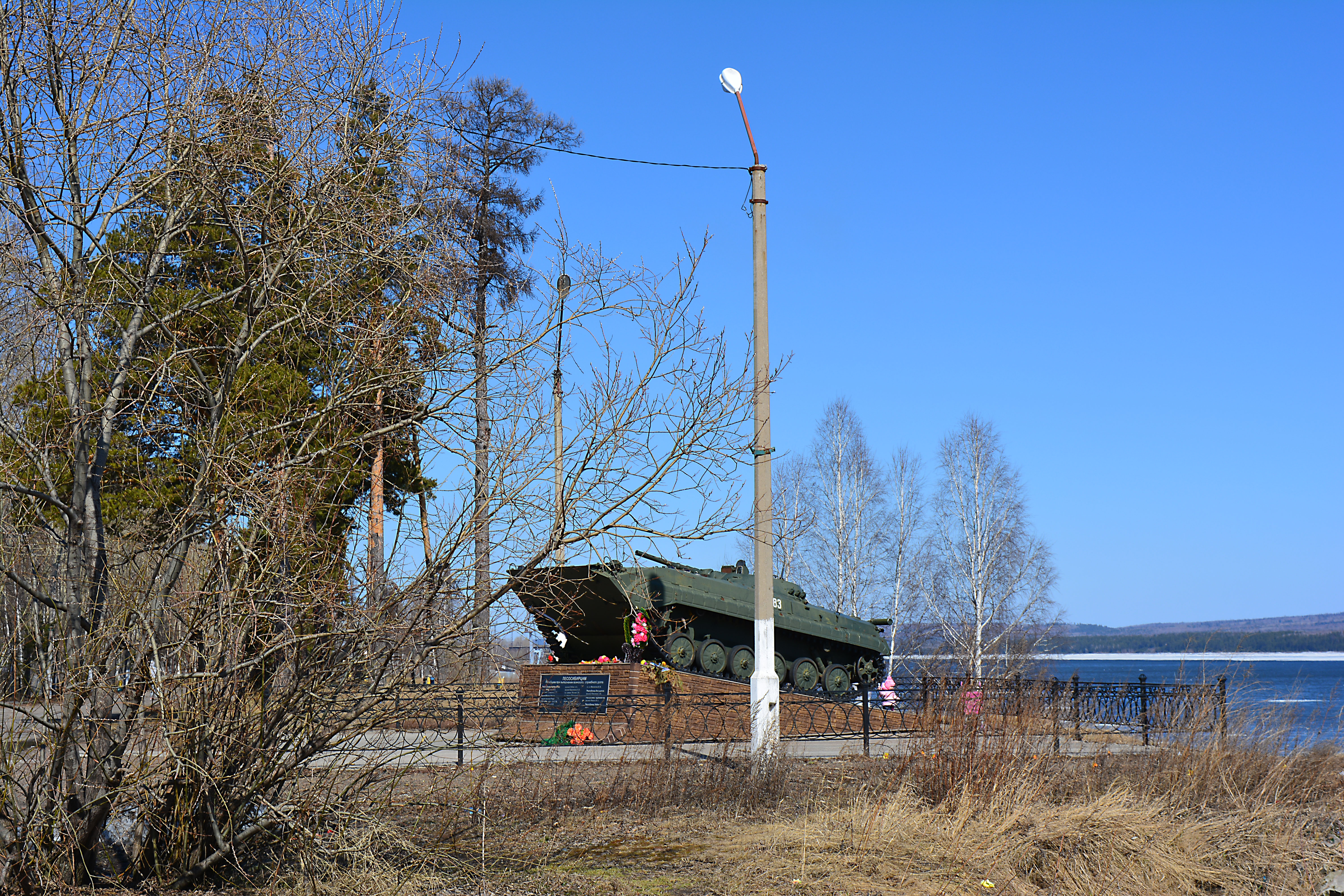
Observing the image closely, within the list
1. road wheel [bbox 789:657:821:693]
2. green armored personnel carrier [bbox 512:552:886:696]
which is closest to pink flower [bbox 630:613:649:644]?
green armored personnel carrier [bbox 512:552:886:696]

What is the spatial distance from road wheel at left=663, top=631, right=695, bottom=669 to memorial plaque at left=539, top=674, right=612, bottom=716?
178 cm

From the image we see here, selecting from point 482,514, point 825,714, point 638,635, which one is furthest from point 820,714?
point 482,514

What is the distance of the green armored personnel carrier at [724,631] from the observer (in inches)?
714

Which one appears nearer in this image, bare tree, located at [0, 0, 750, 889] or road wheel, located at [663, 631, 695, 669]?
bare tree, located at [0, 0, 750, 889]

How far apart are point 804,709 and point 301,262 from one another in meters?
11.9

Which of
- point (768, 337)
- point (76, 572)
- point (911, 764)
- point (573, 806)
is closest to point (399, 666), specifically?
point (76, 572)

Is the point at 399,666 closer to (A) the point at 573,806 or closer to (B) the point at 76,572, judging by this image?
(B) the point at 76,572

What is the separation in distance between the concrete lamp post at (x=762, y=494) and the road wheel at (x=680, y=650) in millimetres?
5970

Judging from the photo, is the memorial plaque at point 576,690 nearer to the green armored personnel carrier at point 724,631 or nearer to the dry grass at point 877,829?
the green armored personnel carrier at point 724,631

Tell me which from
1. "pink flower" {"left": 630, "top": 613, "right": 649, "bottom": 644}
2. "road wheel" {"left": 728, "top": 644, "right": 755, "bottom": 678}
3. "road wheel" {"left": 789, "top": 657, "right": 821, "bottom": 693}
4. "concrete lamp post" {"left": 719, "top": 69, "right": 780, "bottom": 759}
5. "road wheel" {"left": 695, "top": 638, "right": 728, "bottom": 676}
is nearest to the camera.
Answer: "concrete lamp post" {"left": 719, "top": 69, "right": 780, "bottom": 759}

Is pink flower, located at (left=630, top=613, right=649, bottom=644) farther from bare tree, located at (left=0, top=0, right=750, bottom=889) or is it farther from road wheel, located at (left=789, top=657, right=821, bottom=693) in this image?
bare tree, located at (left=0, top=0, right=750, bottom=889)

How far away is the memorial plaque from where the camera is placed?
15.9m

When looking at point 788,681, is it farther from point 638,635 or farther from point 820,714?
point 638,635

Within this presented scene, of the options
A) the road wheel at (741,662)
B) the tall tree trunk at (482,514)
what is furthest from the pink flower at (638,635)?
the tall tree trunk at (482,514)
